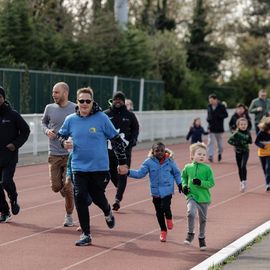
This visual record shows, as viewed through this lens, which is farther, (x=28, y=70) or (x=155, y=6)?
(x=155, y=6)

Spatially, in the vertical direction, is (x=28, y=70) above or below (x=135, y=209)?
above

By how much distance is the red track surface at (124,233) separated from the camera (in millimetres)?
10000

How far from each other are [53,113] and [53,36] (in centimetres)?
2540

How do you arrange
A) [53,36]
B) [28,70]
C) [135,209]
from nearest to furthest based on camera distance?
[135,209] < [28,70] < [53,36]

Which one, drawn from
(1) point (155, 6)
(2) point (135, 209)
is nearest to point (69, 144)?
(2) point (135, 209)

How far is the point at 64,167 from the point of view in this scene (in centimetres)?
1286

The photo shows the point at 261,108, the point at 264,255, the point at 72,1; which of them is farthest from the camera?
the point at 72,1

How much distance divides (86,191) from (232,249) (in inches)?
72.6

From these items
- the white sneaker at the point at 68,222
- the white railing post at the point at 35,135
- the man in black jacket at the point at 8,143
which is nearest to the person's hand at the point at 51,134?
the man in black jacket at the point at 8,143

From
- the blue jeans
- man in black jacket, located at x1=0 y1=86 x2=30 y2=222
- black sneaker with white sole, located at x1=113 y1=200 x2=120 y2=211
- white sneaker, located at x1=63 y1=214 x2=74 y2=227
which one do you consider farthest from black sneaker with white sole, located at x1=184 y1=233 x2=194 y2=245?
the blue jeans

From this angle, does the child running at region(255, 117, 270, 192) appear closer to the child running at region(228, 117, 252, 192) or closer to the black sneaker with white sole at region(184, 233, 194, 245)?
the child running at region(228, 117, 252, 192)

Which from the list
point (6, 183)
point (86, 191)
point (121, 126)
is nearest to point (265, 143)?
point (121, 126)

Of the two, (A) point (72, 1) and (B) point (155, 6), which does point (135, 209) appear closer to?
(A) point (72, 1)

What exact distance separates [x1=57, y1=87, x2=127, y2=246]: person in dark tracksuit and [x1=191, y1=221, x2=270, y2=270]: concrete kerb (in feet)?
5.10
